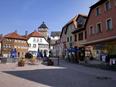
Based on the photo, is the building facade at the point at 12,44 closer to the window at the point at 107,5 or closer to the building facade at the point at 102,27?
the building facade at the point at 102,27

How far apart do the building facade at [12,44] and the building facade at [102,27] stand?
43768 mm

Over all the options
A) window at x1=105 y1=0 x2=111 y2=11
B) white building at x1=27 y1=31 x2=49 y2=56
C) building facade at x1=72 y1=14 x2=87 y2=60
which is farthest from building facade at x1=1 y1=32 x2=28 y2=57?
window at x1=105 y1=0 x2=111 y2=11

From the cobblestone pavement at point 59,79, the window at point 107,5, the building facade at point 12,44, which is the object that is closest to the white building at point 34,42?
the building facade at point 12,44

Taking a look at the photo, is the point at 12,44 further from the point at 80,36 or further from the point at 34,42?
the point at 80,36

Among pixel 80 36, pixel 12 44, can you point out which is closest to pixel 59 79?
pixel 80 36

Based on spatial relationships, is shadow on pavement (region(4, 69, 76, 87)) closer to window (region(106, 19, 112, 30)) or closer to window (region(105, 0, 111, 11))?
window (region(106, 19, 112, 30))

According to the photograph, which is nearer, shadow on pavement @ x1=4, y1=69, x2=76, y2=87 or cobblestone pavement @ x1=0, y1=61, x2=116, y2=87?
cobblestone pavement @ x1=0, y1=61, x2=116, y2=87

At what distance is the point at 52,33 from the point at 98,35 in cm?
8854

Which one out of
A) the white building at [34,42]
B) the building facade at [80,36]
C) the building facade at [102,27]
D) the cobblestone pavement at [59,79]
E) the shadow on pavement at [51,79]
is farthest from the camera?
the white building at [34,42]

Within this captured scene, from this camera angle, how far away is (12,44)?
253ft

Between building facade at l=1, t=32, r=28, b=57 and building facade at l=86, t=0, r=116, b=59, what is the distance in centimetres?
Answer: 4377

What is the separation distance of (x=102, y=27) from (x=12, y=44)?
1954 inches

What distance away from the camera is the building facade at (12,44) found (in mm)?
76250

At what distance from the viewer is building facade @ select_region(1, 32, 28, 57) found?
76250 mm
